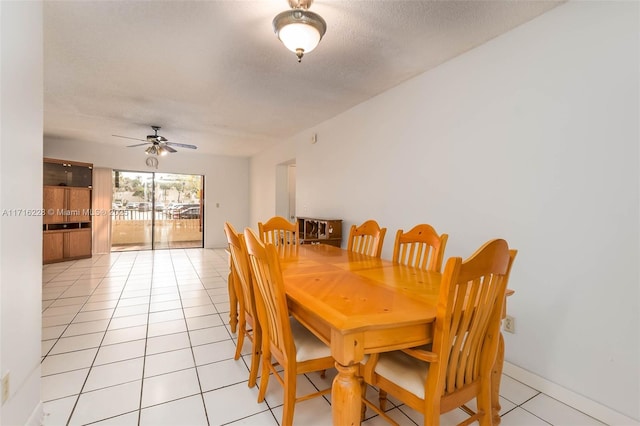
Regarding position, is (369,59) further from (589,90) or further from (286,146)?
(286,146)

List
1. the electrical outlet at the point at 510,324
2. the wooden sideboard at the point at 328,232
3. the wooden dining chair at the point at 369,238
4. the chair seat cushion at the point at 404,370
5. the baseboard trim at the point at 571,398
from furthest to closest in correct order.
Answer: the wooden sideboard at the point at 328,232
the wooden dining chair at the point at 369,238
the electrical outlet at the point at 510,324
the baseboard trim at the point at 571,398
the chair seat cushion at the point at 404,370

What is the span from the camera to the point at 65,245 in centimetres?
572

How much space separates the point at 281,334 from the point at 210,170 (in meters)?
7.08

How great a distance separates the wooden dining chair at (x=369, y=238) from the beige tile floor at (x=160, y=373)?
3.49 feet

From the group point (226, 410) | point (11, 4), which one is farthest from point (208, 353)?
point (11, 4)

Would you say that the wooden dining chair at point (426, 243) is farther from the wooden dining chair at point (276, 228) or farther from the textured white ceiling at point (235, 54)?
the textured white ceiling at point (235, 54)

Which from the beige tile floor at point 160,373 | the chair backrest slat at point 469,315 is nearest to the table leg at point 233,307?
the beige tile floor at point 160,373

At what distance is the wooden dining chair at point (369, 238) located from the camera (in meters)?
2.56

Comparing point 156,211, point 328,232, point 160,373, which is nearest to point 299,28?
point 160,373

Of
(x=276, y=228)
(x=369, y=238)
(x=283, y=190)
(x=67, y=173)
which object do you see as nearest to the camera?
(x=369, y=238)

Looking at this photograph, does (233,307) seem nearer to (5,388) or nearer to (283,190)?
(5,388)

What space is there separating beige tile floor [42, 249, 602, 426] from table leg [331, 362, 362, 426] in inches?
21.3

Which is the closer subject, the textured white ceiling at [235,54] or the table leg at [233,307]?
the textured white ceiling at [235,54]

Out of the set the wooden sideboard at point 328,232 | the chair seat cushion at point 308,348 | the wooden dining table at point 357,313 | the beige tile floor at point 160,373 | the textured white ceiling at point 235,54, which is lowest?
the beige tile floor at point 160,373
